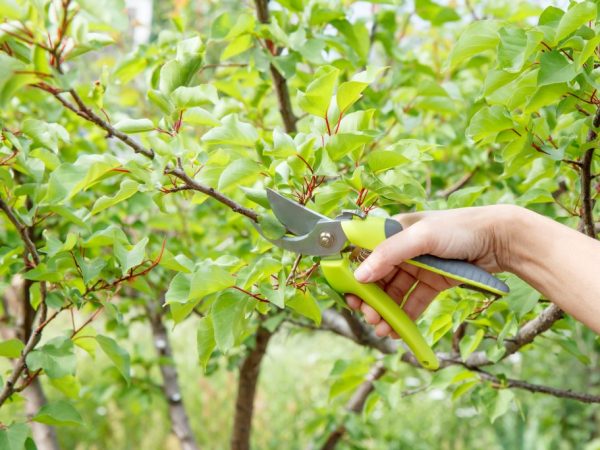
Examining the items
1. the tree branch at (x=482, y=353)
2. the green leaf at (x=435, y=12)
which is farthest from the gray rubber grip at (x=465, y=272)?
the green leaf at (x=435, y=12)

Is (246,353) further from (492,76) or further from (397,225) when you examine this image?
(492,76)

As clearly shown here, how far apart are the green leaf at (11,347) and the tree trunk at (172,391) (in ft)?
4.04

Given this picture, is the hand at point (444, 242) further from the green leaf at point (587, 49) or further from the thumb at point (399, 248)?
the green leaf at point (587, 49)

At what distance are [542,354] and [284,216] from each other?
3.76 metres

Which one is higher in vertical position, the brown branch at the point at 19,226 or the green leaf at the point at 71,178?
the green leaf at the point at 71,178

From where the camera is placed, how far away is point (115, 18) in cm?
71

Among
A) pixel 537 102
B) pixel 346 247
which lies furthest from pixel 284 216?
pixel 537 102

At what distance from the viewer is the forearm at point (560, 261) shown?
3.48ft

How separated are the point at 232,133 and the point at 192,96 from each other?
0.10 m

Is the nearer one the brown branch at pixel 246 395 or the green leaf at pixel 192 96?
the green leaf at pixel 192 96

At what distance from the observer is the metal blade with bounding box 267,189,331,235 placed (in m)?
1.06

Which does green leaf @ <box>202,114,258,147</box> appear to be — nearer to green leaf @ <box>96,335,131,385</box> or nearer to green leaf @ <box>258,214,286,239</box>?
green leaf @ <box>258,214,286,239</box>

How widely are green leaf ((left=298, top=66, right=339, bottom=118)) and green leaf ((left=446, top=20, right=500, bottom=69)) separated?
23 centimetres

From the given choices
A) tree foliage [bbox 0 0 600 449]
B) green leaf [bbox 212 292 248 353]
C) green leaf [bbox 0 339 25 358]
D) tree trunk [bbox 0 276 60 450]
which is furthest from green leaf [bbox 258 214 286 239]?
tree trunk [bbox 0 276 60 450]
